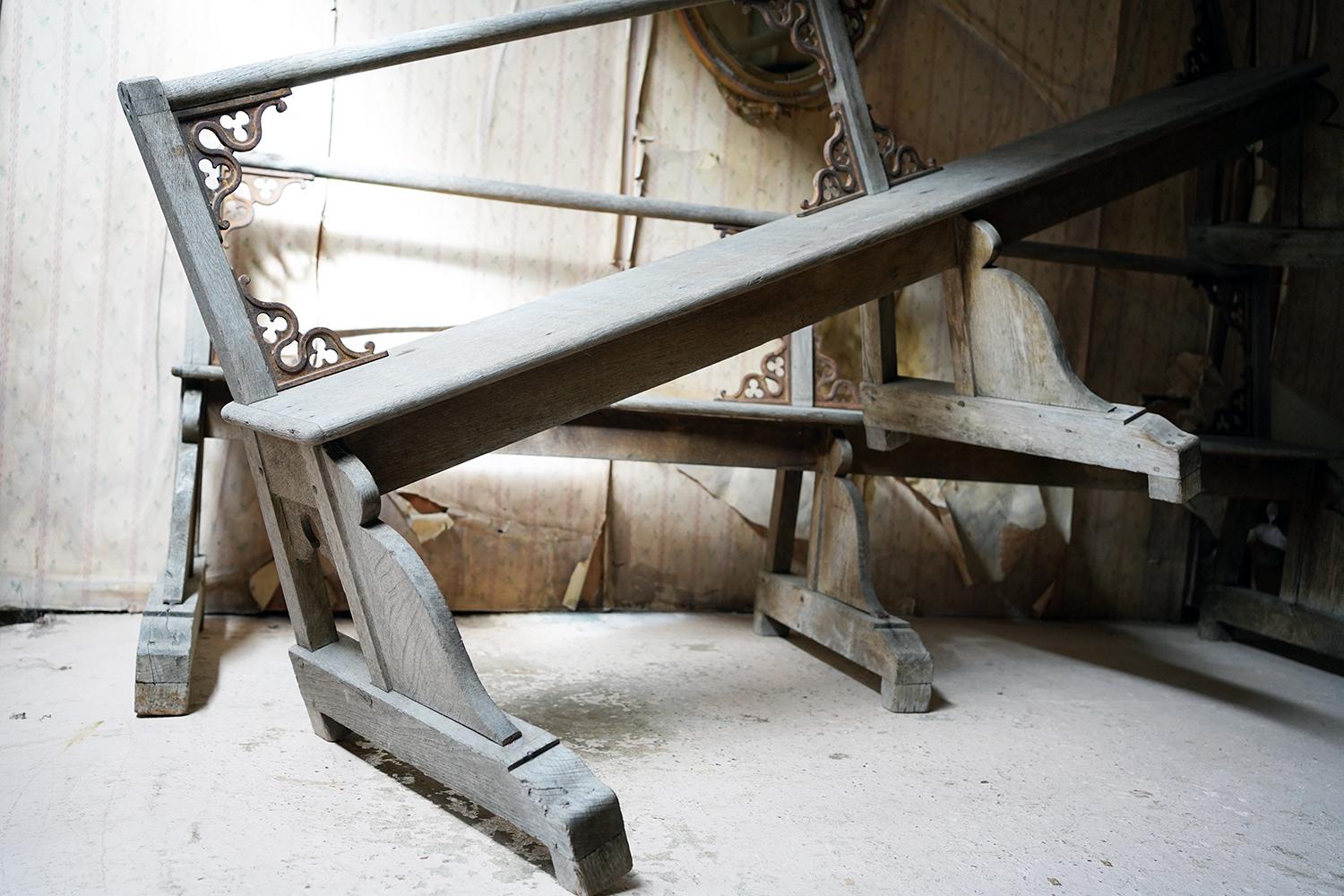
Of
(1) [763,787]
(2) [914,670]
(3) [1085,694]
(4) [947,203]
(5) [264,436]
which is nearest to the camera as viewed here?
(5) [264,436]

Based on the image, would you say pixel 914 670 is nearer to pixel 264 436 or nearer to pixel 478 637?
pixel 478 637

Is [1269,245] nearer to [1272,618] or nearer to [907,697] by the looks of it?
[1272,618]

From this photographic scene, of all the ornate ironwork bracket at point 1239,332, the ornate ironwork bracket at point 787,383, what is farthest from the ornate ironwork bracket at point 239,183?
the ornate ironwork bracket at point 1239,332

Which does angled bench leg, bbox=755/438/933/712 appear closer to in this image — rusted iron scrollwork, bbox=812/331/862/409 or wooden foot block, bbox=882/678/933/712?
wooden foot block, bbox=882/678/933/712

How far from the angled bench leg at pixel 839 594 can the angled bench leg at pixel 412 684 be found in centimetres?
128

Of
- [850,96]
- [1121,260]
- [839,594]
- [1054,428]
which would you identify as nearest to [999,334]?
[1054,428]

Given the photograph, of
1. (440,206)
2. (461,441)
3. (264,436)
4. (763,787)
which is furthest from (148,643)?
(440,206)

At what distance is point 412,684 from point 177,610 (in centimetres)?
84

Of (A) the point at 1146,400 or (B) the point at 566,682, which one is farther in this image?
(A) the point at 1146,400

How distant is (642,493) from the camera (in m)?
3.63

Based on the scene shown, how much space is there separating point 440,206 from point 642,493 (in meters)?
1.18

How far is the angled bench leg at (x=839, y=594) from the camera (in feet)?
8.80

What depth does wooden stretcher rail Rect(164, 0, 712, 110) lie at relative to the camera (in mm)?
1885

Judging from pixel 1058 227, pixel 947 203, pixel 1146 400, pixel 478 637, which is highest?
pixel 1058 227
